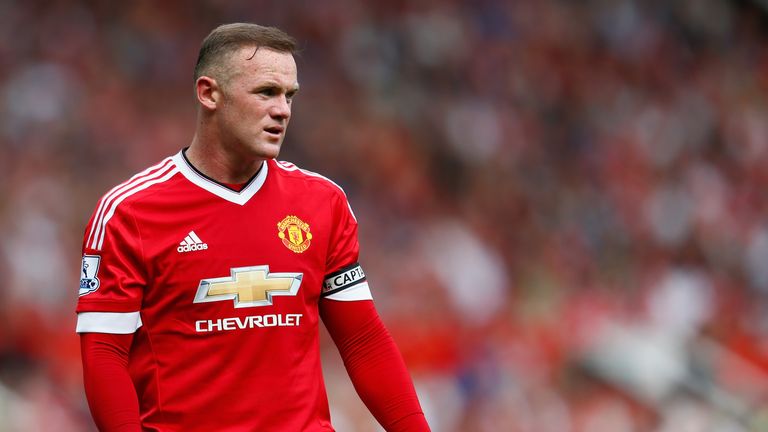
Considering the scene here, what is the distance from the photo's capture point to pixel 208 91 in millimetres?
3643

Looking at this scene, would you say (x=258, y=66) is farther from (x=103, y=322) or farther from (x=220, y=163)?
(x=103, y=322)

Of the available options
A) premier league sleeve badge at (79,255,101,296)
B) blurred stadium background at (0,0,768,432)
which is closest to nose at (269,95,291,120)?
premier league sleeve badge at (79,255,101,296)

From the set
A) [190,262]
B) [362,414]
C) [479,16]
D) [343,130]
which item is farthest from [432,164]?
[190,262]

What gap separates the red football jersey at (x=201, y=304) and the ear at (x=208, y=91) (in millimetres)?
215

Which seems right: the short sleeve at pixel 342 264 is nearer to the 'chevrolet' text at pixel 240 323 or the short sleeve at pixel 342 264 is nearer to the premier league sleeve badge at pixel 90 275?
the 'chevrolet' text at pixel 240 323

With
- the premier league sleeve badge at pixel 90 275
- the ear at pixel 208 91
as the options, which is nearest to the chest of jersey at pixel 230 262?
the premier league sleeve badge at pixel 90 275

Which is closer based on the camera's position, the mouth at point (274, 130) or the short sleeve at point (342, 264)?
the mouth at point (274, 130)

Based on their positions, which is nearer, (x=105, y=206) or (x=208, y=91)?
(x=105, y=206)

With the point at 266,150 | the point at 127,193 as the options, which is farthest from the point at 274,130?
the point at 127,193

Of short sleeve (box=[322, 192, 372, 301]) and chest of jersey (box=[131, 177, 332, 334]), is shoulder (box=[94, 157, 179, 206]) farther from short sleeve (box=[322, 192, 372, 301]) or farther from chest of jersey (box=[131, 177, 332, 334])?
short sleeve (box=[322, 192, 372, 301])

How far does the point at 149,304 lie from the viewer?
11.5 feet

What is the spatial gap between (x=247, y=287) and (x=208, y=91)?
57 centimetres

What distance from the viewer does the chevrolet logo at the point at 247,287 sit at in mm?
3527

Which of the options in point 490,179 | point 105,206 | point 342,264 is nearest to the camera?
point 105,206
